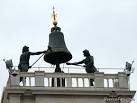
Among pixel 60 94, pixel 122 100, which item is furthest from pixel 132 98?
pixel 60 94

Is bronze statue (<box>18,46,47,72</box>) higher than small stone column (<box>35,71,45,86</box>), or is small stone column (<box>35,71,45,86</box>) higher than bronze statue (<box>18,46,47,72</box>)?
bronze statue (<box>18,46,47,72</box>)

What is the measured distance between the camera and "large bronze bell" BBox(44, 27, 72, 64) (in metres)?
41.4

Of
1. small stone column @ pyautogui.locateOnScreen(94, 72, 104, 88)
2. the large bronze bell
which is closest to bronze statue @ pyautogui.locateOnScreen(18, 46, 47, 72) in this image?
the large bronze bell

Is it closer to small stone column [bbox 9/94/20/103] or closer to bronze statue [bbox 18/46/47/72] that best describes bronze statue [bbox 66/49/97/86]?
bronze statue [bbox 18/46/47/72]

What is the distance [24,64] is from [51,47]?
4.93 ft

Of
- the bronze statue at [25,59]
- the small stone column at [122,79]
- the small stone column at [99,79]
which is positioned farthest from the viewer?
the bronze statue at [25,59]

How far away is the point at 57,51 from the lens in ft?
136

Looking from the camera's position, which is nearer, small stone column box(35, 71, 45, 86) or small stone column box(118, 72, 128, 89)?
small stone column box(35, 71, 45, 86)

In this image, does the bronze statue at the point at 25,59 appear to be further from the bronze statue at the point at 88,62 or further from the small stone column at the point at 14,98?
the bronze statue at the point at 88,62

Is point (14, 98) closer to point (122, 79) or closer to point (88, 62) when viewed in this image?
point (88, 62)

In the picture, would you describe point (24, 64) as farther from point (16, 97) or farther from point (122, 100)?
point (122, 100)

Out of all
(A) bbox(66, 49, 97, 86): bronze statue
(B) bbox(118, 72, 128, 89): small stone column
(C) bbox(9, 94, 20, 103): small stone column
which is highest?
(A) bbox(66, 49, 97, 86): bronze statue

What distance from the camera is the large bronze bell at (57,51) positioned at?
41.4 meters

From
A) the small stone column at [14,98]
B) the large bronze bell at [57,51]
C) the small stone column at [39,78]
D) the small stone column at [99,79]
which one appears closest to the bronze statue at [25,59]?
the large bronze bell at [57,51]
